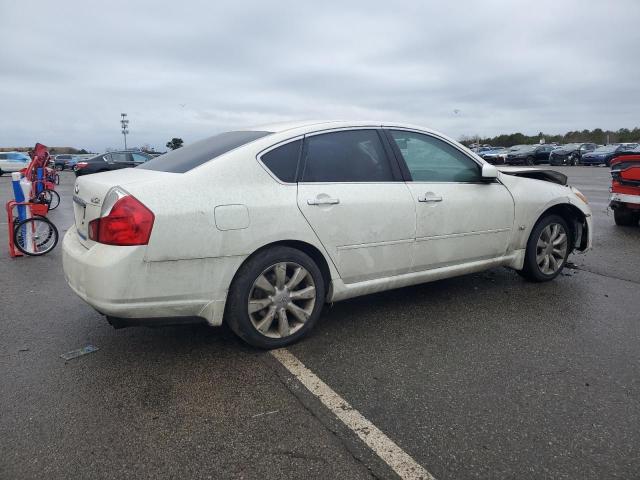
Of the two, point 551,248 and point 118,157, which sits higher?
point 118,157

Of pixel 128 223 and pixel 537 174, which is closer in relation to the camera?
pixel 128 223

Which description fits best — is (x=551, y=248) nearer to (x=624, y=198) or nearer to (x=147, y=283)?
(x=147, y=283)

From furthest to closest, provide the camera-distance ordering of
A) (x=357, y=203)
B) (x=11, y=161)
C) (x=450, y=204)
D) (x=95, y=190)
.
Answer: (x=11, y=161) → (x=450, y=204) → (x=357, y=203) → (x=95, y=190)

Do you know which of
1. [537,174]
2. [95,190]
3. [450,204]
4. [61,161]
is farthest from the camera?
[61,161]

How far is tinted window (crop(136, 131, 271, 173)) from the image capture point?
3436 millimetres

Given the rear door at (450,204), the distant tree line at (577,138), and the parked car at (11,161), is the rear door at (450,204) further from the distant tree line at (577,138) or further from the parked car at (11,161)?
the distant tree line at (577,138)

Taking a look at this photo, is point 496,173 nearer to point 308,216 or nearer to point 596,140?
point 308,216

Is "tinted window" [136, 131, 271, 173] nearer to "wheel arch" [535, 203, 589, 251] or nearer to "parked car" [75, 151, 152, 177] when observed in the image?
"wheel arch" [535, 203, 589, 251]

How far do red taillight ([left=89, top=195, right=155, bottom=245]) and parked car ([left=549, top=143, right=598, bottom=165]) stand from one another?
Result: 39.9m

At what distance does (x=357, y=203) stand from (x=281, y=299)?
90 cm

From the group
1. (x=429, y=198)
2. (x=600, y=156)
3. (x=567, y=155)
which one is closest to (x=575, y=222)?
(x=429, y=198)

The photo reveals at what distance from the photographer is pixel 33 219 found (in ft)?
22.2

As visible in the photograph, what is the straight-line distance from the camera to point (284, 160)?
350 centimetres

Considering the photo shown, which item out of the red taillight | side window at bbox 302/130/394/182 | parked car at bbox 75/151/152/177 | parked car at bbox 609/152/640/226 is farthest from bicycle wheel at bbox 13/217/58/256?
parked car at bbox 75/151/152/177
